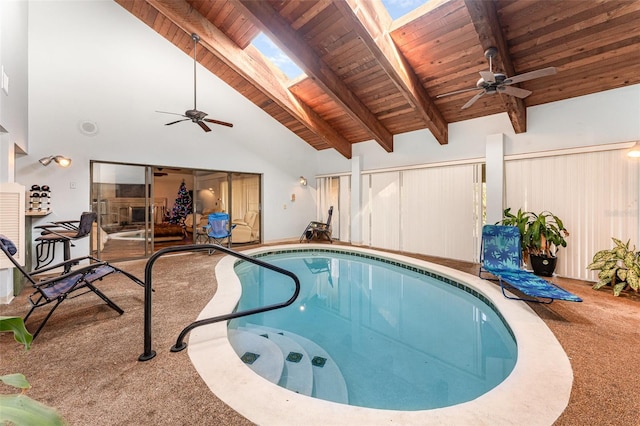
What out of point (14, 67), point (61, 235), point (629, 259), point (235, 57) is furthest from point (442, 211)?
point (14, 67)

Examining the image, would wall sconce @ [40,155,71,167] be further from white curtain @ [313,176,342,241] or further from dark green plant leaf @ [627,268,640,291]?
dark green plant leaf @ [627,268,640,291]

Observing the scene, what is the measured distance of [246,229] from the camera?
26.1 feet

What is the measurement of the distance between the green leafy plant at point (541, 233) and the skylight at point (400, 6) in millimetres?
3771

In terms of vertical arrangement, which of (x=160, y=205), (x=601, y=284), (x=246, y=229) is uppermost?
(x=160, y=205)

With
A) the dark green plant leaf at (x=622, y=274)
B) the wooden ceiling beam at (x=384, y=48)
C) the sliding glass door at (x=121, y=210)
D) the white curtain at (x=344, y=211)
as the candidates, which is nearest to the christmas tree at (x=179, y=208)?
the sliding glass door at (x=121, y=210)

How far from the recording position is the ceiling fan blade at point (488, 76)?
3.46 metres

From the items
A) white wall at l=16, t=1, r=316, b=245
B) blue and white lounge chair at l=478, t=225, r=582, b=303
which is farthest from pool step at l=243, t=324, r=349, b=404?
white wall at l=16, t=1, r=316, b=245

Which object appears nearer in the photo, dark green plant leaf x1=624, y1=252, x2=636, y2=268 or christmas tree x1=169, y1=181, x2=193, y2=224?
dark green plant leaf x1=624, y1=252, x2=636, y2=268

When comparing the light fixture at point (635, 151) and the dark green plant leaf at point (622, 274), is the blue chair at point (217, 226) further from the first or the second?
the light fixture at point (635, 151)

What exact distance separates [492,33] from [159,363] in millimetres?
5186

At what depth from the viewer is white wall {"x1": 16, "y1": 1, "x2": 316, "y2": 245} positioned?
4.93 m

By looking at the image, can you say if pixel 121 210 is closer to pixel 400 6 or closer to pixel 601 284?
pixel 400 6

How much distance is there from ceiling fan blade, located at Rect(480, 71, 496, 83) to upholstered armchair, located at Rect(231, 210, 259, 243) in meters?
6.35

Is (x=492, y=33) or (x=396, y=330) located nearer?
(x=396, y=330)
